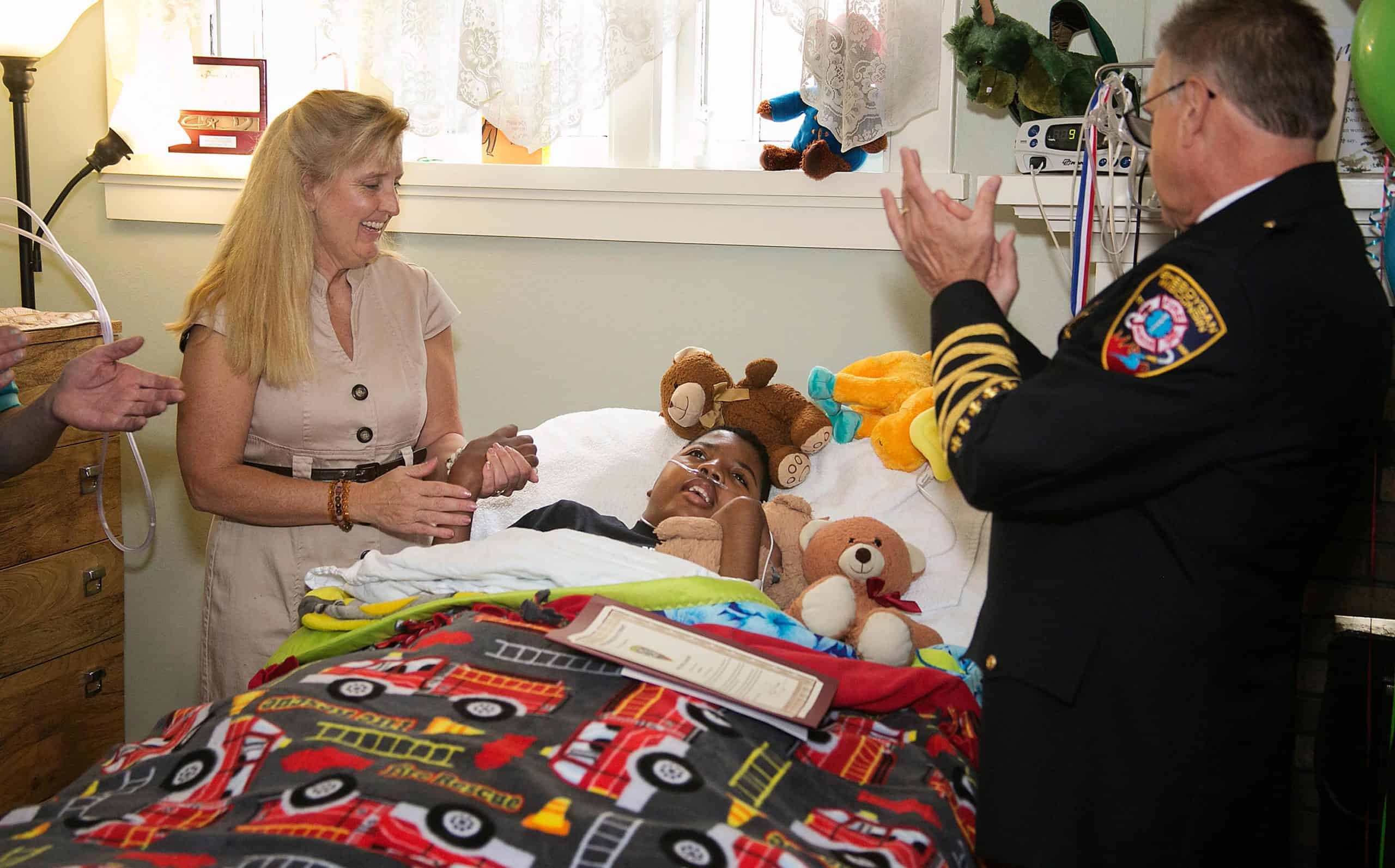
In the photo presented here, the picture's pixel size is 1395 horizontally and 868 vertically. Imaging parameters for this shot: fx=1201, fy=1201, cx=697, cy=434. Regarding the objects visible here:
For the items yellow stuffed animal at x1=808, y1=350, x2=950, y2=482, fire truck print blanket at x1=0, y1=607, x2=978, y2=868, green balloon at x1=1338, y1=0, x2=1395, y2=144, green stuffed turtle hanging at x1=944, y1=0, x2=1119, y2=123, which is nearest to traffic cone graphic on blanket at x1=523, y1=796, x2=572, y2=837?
fire truck print blanket at x1=0, y1=607, x2=978, y2=868

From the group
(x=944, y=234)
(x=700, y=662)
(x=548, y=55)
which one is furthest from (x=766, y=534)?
(x=548, y=55)

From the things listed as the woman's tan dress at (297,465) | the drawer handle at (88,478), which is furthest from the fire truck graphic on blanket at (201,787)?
the drawer handle at (88,478)

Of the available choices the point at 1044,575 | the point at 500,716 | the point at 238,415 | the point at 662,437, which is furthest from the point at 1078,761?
the point at 238,415

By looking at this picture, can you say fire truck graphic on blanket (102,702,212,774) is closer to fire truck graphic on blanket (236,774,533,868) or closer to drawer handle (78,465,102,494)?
fire truck graphic on blanket (236,774,533,868)

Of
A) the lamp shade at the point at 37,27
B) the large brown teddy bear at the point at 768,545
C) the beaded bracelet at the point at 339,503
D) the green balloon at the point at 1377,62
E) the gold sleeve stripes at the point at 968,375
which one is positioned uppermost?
the lamp shade at the point at 37,27

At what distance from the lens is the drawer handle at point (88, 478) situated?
2408 mm

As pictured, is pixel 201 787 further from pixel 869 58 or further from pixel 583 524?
pixel 869 58

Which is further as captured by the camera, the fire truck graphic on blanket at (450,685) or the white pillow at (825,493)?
the white pillow at (825,493)

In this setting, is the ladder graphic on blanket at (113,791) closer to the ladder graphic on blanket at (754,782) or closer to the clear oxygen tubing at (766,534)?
the ladder graphic on blanket at (754,782)

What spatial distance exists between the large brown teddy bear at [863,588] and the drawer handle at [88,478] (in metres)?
1.48

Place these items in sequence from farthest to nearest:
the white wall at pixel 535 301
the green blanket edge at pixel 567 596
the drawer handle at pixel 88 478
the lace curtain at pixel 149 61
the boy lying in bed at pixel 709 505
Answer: the lace curtain at pixel 149 61 → the white wall at pixel 535 301 → the drawer handle at pixel 88 478 → the boy lying in bed at pixel 709 505 → the green blanket edge at pixel 567 596

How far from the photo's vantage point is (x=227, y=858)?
42.7 inches

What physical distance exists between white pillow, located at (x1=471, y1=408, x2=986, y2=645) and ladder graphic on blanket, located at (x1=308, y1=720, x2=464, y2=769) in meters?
Answer: 0.87

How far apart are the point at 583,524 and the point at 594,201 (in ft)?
3.03
